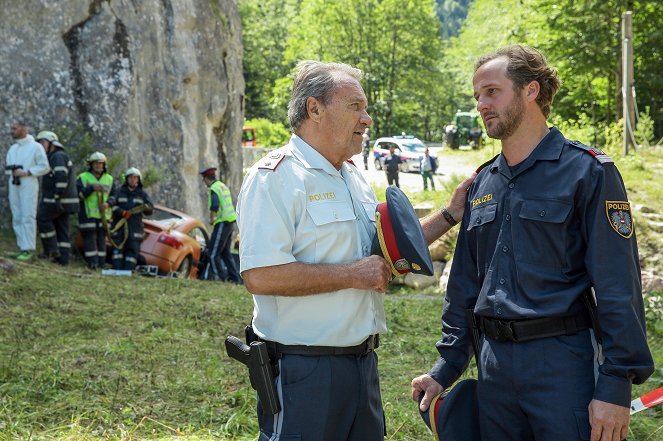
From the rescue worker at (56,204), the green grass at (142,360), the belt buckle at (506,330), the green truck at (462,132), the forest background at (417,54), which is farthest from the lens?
the green truck at (462,132)

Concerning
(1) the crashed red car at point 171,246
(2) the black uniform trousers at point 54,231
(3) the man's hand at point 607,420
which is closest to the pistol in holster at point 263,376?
(3) the man's hand at point 607,420

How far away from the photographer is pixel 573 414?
8.78 feet

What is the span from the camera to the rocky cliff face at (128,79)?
14555 mm

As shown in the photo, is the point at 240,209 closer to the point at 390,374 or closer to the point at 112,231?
the point at 390,374

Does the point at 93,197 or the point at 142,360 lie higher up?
the point at 93,197

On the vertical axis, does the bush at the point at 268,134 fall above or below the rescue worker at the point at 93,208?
below

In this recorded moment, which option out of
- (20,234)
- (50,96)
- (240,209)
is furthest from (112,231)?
(240,209)

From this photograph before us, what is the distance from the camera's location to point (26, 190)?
12.6m

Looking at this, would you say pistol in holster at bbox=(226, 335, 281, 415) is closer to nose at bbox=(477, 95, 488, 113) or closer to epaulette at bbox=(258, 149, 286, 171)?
epaulette at bbox=(258, 149, 286, 171)

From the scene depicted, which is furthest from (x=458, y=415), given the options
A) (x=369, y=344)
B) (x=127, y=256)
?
(x=127, y=256)

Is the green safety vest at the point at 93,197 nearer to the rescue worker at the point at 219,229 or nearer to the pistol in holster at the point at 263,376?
the rescue worker at the point at 219,229

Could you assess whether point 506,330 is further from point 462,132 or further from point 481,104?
point 462,132

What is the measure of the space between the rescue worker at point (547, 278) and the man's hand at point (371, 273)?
1.11 feet

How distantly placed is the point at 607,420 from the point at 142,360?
15.3 ft
